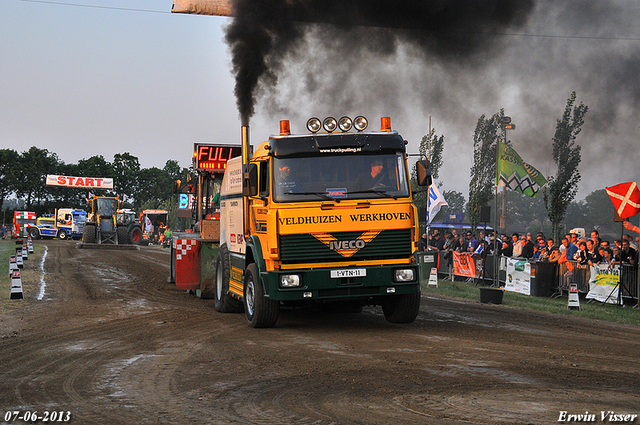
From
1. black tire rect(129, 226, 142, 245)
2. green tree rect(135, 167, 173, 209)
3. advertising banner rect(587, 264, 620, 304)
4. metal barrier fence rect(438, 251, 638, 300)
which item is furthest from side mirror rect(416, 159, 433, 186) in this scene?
green tree rect(135, 167, 173, 209)

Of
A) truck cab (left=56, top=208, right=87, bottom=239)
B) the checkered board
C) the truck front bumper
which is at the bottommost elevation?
the truck front bumper

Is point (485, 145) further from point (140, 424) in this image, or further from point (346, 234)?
point (140, 424)

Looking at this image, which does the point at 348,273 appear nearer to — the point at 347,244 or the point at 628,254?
the point at 347,244

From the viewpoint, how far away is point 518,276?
19.0m

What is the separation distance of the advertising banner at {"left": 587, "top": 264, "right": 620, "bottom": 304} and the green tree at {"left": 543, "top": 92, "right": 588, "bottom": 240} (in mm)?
13483

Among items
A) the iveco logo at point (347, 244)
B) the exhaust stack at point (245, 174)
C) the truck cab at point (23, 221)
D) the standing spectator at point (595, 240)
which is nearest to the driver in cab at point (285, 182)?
the exhaust stack at point (245, 174)

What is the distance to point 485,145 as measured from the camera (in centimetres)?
4006

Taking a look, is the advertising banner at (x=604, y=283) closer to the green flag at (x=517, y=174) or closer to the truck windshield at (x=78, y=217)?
the green flag at (x=517, y=174)

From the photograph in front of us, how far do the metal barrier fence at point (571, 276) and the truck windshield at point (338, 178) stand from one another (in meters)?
7.51

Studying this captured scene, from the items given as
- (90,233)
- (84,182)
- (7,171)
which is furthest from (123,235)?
(7,171)

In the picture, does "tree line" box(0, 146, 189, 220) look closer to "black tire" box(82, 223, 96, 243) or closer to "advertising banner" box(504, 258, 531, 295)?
"black tire" box(82, 223, 96, 243)

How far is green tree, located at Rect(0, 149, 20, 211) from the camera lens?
95.4 metres

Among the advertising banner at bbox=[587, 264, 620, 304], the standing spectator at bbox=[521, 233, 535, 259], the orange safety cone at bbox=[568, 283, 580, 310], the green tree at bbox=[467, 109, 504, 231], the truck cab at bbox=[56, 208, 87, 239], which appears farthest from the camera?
the truck cab at bbox=[56, 208, 87, 239]

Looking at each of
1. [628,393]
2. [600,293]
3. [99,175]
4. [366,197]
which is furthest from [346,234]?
[99,175]
